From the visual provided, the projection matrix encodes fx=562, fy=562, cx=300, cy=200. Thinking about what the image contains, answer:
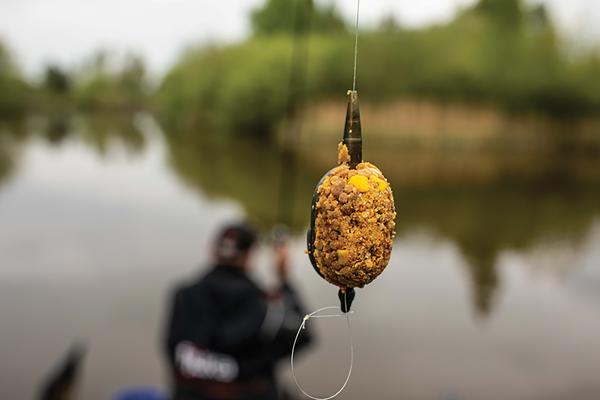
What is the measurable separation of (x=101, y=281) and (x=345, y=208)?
10.5 metres

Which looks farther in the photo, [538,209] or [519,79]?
[519,79]

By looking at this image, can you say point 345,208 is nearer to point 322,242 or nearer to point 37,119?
point 322,242

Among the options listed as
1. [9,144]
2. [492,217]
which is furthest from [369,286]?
[9,144]

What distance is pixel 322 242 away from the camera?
94 cm

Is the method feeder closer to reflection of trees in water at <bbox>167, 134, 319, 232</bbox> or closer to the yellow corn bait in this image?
the yellow corn bait

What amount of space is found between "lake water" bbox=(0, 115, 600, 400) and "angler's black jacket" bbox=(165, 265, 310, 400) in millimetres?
3200

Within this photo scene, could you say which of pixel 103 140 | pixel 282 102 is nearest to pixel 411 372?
pixel 282 102

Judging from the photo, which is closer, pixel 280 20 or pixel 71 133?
pixel 280 20

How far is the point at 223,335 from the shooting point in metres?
3.04

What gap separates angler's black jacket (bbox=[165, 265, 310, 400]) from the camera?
10.0ft

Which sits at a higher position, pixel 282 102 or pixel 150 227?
pixel 282 102

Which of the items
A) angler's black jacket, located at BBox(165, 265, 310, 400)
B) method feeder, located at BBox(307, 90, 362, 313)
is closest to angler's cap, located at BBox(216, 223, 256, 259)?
angler's black jacket, located at BBox(165, 265, 310, 400)

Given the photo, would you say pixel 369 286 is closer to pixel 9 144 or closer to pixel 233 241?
pixel 233 241

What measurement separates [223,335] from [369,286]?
303 inches
